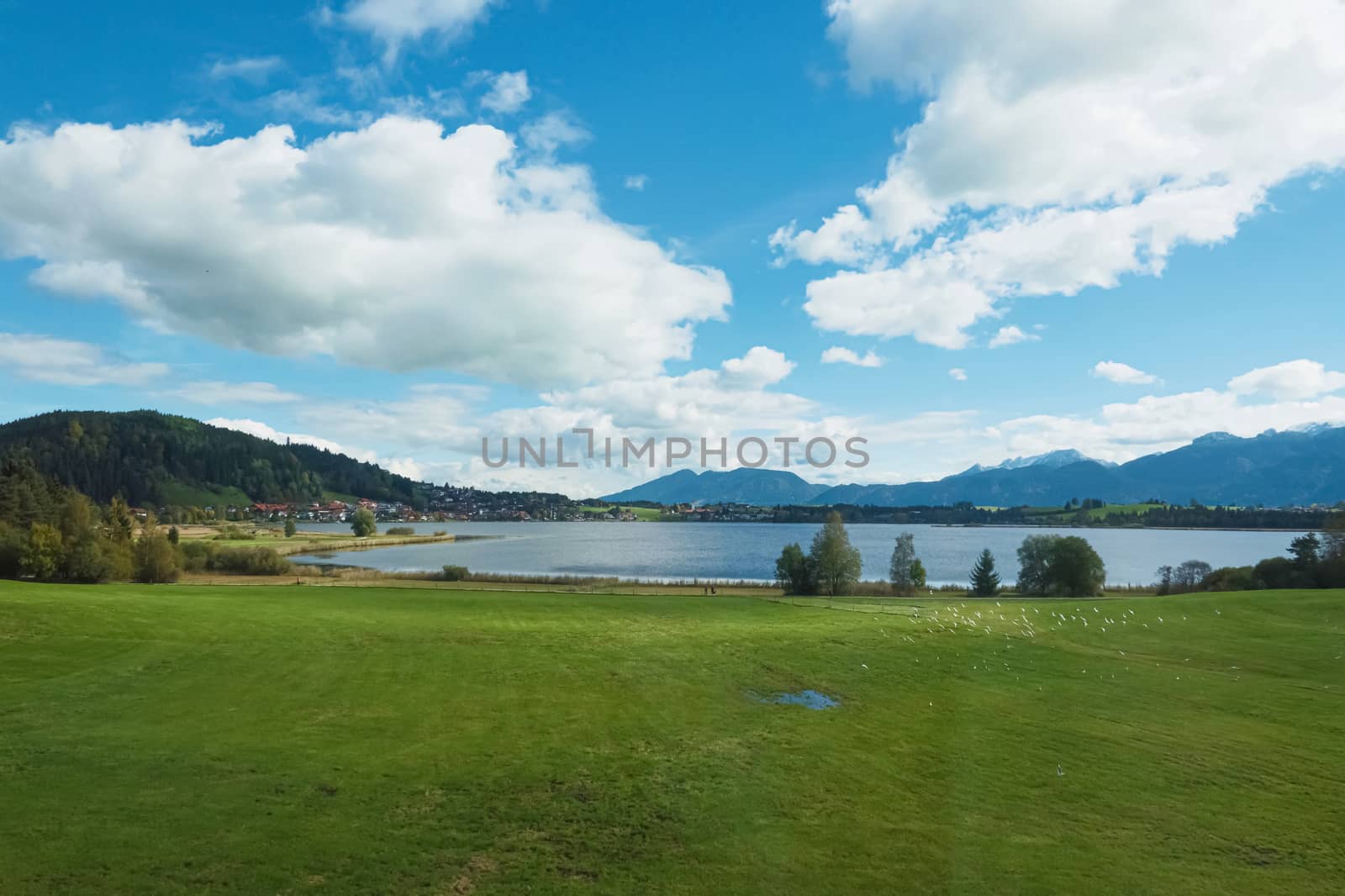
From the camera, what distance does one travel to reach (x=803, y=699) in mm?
18969

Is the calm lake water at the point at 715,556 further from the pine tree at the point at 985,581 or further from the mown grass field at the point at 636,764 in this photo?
the mown grass field at the point at 636,764

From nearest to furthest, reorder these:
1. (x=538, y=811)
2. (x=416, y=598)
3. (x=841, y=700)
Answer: (x=538, y=811), (x=841, y=700), (x=416, y=598)

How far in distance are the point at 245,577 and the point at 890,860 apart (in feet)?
236

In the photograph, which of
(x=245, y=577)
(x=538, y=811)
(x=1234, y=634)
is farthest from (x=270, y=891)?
(x=245, y=577)

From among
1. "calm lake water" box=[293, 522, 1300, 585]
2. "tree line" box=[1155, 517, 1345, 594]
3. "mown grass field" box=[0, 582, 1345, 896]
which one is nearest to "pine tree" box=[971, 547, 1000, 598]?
"tree line" box=[1155, 517, 1345, 594]

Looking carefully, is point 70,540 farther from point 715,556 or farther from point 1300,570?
point 1300,570

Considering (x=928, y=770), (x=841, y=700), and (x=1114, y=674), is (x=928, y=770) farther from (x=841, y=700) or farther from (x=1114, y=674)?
(x=1114, y=674)

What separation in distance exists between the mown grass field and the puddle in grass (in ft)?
1.71

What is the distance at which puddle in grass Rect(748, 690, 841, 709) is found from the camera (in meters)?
18.4

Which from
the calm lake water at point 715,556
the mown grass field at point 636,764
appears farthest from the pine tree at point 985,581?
the mown grass field at point 636,764

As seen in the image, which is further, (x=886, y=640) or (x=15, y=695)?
(x=886, y=640)

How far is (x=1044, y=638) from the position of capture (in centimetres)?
3016

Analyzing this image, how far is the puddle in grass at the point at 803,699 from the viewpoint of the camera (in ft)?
60.5

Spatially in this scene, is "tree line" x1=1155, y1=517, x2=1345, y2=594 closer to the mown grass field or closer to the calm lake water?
the calm lake water
